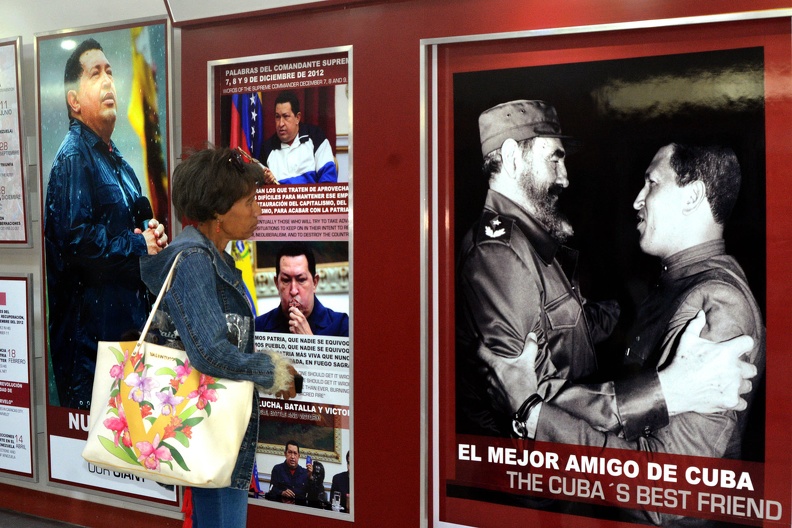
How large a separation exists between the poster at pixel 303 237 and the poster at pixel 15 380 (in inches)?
56.4

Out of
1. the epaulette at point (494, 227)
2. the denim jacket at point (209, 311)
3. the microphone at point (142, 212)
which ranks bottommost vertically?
the denim jacket at point (209, 311)

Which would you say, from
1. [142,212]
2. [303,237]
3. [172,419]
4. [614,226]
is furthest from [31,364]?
[614,226]

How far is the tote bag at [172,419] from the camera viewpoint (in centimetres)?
208

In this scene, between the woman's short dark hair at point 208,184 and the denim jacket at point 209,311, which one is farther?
the woman's short dark hair at point 208,184

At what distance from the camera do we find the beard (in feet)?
9.47

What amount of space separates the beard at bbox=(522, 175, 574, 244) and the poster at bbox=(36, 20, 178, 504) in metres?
1.75

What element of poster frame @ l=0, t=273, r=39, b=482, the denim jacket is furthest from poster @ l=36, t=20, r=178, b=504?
the denim jacket

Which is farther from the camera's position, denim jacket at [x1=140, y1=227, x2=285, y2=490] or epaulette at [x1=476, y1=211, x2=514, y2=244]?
epaulette at [x1=476, y1=211, x2=514, y2=244]

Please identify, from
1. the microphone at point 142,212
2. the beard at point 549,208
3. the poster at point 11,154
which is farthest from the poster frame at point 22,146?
the beard at point 549,208

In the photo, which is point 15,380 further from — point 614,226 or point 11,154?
point 614,226

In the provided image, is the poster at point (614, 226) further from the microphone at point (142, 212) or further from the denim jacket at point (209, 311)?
the microphone at point (142, 212)

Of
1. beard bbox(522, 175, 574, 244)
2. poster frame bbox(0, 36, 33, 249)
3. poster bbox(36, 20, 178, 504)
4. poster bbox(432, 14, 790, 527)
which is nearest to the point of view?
poster bbox(432, 14, 790, 527)

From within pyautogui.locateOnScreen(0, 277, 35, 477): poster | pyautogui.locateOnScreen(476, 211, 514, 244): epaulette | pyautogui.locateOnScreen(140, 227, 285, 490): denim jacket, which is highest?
pyautogui.locateOnScreen(476, 211, 514, 244): epaulette

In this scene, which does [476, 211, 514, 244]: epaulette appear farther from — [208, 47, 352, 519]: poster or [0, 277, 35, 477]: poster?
[0, 277, 35, 477]: poster
